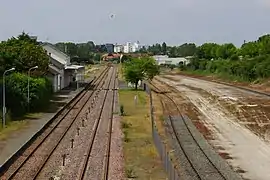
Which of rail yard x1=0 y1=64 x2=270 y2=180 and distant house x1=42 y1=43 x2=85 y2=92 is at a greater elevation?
distant house x1=42 y1=43 x2=85 y2=92

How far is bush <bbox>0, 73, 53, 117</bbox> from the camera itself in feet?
122

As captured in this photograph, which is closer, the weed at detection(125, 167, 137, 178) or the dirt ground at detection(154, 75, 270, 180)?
the weed at detection(125, 167, 137, 178)

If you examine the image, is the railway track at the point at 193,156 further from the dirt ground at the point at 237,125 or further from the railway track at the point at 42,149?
the railway track at the point at 42,149

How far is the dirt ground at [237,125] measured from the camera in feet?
81.1

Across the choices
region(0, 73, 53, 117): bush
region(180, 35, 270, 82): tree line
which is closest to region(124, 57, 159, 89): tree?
region(180, 35, 270, 82): tree line

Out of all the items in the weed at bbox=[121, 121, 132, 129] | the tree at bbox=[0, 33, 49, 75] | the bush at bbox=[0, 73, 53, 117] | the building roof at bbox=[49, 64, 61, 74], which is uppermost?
the tree at bbox=[0, 33, 49, 75]

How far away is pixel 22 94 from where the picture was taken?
129 ft

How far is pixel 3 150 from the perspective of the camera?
25.4 m

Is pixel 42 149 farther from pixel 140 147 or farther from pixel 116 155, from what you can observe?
pixel 140 147

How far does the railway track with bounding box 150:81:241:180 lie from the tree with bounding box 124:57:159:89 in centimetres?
2530

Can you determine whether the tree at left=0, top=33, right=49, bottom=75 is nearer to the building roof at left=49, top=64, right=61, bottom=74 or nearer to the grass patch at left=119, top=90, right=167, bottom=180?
the building roof at left=49, top=64, right=61, bottom=74

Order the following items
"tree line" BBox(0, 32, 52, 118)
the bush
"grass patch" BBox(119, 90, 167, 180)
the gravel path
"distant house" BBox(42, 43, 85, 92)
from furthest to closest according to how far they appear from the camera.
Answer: "distant house" BBox(42, 43, 85, 92) → "tree line" BBox(0, 32, 52, 118) → the bush → "grass patch" BBox(119, 90, 167, 180) → the gravel path

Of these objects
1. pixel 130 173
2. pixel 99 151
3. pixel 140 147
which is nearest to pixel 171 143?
pixel 140 147

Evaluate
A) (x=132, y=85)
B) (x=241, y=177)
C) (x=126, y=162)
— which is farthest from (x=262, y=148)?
(x=132, y=85)
